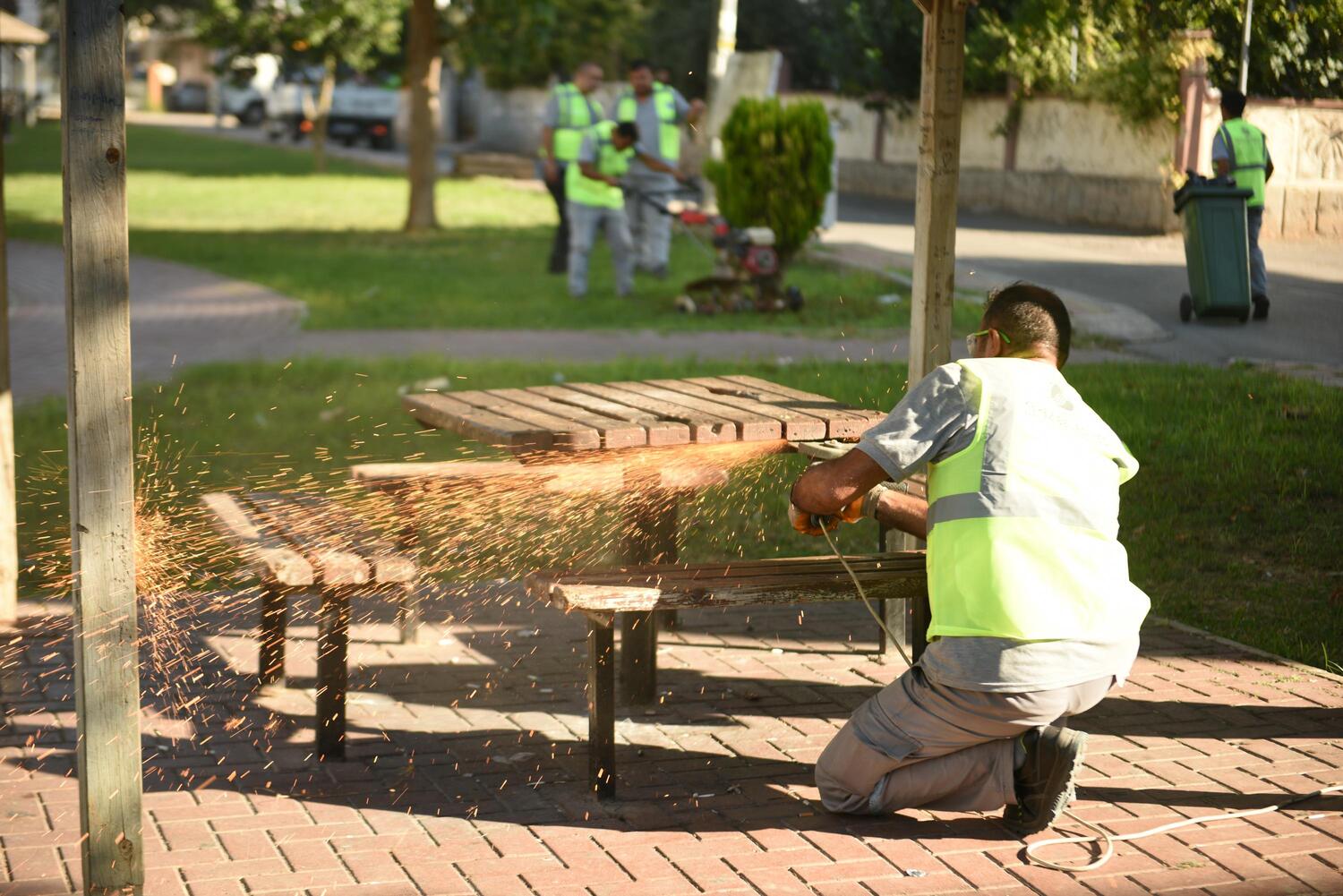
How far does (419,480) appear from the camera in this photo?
236 inches

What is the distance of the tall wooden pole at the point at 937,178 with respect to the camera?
5.87 meters

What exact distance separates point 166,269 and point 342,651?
45.3 ft

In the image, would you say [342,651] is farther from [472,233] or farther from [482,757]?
[472,233]

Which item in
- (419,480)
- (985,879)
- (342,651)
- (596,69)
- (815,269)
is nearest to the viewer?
(985,879)

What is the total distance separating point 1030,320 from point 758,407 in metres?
1.56

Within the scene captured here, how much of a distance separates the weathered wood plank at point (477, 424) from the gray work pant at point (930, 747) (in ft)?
4.71

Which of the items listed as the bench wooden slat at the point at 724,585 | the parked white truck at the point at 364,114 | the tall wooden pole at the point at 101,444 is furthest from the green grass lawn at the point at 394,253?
the parked white truck at the point at 364,114

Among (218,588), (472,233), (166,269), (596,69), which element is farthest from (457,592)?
(472,233)

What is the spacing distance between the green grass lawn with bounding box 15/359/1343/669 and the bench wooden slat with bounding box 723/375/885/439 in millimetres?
1388

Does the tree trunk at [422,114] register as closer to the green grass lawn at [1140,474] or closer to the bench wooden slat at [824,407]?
the green grass lawn at [1140,474]

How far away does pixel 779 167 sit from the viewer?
16.5 metres

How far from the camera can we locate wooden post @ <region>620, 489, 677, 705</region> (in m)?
5.64

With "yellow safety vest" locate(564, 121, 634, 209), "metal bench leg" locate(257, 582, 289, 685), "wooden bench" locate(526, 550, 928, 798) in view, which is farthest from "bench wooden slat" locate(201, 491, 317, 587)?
"yellow safety vest" locate(564, 121, 634, 209)

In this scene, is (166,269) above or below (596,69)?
below
